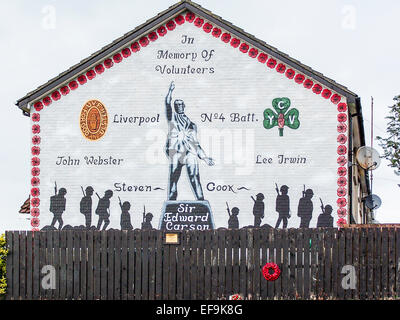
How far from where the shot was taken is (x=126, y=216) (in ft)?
101

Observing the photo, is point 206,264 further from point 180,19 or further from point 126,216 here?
point 180,19

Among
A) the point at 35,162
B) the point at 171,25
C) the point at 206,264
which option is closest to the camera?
the point at 206,264

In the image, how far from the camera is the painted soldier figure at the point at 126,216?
3056 centimetres

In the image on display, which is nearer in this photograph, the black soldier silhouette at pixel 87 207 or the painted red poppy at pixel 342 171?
the painted red poppy at pixel 342 171

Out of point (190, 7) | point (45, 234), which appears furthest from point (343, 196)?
point (45, 234)

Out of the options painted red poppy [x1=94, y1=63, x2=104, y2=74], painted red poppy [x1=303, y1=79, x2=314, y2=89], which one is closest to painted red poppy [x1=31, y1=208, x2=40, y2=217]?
painted red poppy [x1=94, y1=63, x2=104, y2=74]

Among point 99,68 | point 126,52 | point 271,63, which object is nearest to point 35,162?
point 99,68

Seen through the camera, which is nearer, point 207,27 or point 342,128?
point 342,128

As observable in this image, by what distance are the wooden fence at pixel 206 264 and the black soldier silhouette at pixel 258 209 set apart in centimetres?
603

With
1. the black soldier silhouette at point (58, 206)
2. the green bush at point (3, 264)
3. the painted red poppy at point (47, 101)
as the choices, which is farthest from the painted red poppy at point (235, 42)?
the green bush at point (3, 264)

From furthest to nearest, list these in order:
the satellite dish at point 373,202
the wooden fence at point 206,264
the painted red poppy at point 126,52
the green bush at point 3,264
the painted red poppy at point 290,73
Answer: the satellite dish at point 373,202 < the painted red poppy at point 126,52 < the painted red poppy at point 290,73 < the green bush at point 3,264 < the wooden fence at point 206,264

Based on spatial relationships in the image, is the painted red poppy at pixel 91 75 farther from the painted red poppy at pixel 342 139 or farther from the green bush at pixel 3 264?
the painted red poppy at pixel 342 139

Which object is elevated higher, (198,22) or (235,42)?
(198,22)

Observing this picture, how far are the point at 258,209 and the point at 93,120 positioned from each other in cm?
706
